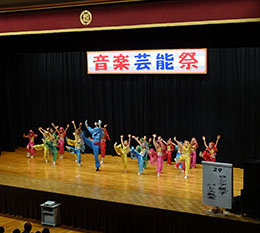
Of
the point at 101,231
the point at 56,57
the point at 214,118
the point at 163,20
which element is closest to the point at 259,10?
the point at 163,20

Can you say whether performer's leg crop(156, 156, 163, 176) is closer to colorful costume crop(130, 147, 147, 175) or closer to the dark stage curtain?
colorful costume crop(130, 147, 147, 175)

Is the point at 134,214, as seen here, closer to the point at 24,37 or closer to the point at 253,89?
the point at 24,37

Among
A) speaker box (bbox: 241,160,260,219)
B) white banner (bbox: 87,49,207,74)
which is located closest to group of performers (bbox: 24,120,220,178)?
white banner (bbox: 87,49,207,74)

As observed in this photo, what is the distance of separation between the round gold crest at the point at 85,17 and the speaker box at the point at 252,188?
8.53ft

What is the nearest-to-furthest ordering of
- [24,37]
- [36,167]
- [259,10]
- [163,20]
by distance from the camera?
1. [259,10]
2. [163,20]
3. [24,37]
4. [36,167]

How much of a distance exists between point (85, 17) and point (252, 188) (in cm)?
291

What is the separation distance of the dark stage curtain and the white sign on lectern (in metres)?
3.07

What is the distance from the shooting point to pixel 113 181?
24.8 ft

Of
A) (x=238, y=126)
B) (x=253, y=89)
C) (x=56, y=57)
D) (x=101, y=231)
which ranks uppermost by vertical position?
(x=56, y=57)

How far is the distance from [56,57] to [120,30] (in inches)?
200

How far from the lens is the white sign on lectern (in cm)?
532

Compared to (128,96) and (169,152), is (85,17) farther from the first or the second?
(128,96)

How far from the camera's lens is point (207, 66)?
855cm

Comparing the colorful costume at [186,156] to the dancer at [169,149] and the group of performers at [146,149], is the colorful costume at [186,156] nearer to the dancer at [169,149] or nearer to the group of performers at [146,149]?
the group of performers at [146,149]
